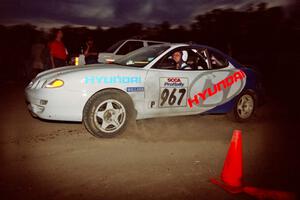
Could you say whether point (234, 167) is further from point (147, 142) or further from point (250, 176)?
point (147, 142)

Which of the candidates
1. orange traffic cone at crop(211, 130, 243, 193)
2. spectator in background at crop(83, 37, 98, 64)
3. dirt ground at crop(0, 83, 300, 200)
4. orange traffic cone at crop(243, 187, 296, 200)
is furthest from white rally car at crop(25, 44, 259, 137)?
spectator in background at crop(83, 37, 98, 64)

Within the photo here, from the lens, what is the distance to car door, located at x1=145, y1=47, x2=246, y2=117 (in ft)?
18.5

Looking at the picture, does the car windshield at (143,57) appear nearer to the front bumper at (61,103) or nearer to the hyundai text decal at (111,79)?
the hyundai text decal at (111,79)

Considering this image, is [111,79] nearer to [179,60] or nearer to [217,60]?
[179,60]

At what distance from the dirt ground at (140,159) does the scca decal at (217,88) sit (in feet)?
1.87

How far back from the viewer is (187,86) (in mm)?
5941

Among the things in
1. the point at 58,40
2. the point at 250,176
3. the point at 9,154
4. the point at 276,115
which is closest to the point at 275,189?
the point at 250,176

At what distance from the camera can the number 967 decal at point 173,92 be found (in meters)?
5.70

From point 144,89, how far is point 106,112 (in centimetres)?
74

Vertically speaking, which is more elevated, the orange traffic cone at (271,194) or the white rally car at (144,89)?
the white rally car at (144,89)

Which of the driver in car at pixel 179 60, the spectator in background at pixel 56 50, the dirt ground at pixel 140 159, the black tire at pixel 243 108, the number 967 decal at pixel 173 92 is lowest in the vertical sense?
the dirt ground at pixel 140 159

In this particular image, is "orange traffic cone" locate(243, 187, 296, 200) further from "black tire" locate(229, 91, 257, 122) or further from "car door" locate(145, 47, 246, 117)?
"black tire" locate(229, 91, 257, 122)

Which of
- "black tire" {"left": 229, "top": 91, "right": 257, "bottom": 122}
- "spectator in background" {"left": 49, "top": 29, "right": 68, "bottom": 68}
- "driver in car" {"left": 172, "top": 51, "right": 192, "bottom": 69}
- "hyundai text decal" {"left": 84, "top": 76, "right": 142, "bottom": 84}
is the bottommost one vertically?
"black tire" {"left": 229, "top": 91, "right": 257, "bottom": 122}

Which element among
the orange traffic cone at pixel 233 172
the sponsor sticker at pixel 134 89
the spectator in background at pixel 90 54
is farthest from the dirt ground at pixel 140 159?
the spectator in background at pixel 90 54
